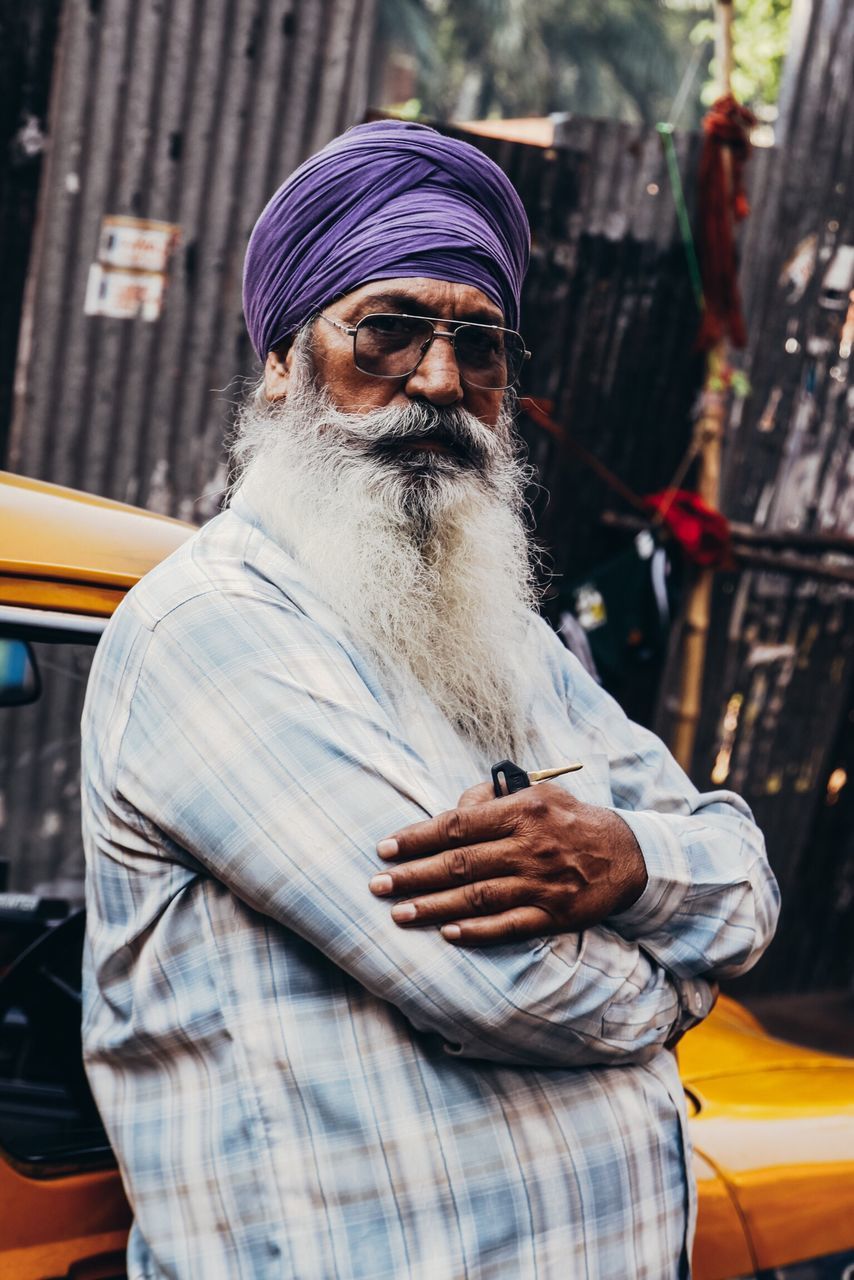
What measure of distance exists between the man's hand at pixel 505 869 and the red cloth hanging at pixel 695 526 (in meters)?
3.10

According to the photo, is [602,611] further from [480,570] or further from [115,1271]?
[115,1271]

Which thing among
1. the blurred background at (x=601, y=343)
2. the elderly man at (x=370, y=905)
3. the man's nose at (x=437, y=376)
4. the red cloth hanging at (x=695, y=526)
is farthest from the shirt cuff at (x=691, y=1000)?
the red cloth hanging at (x=695, y=526)

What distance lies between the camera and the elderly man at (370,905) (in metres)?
1.42

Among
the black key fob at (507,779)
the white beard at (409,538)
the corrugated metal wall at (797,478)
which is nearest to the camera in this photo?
the black key fob at (507,779)

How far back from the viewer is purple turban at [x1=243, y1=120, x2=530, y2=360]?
1.82 meters

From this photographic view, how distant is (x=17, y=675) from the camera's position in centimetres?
190

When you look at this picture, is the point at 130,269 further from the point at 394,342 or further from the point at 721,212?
the point at 394,342

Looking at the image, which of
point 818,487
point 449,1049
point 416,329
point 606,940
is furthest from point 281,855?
point 818,487

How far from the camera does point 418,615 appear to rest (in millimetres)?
1799

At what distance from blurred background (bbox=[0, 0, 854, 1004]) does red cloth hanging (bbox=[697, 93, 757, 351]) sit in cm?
8

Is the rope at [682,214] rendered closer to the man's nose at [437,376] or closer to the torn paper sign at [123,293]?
the torn paper sign at [123,293]

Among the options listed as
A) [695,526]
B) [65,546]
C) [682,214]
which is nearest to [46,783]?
[65,546]

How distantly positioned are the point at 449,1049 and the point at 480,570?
772 mm

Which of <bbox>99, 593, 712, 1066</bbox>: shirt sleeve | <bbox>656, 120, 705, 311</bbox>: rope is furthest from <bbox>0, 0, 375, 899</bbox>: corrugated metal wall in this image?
<bbox>99, 593, 712, 1066</bbox>: shirt sleeve
